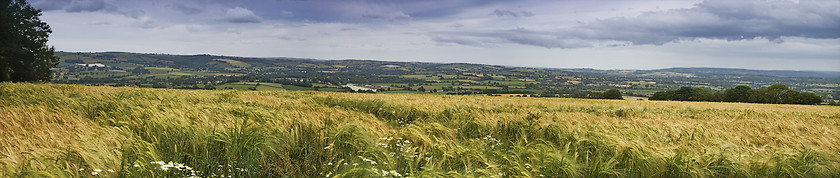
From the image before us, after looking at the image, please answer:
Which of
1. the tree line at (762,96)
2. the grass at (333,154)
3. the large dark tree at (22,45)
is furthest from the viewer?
the tree line at (762,96)

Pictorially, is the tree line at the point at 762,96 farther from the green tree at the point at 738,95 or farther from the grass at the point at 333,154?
the grass at the point at 333,154

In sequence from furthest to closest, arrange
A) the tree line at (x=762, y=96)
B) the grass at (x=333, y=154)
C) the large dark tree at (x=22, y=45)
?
the tree line at (x=762, y=96) < the large dark tree at (x=22, y=45) < the grass at (x=333, y=154)

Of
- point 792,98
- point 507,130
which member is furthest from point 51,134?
point 792,98

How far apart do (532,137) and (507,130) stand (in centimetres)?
52

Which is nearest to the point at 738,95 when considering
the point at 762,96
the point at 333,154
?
the point at 762,96

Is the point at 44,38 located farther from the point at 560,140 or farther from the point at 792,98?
the point at 792,98

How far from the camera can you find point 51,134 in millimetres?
4402

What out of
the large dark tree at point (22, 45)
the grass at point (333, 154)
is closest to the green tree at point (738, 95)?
the grass at point (333, 154)

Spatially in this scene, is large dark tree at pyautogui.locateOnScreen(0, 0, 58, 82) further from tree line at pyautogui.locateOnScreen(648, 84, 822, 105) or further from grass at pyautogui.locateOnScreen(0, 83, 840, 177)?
tree line at pyautogui.locateOnScreen(648, 84, 822, 105)

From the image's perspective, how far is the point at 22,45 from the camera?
3522 centimetres

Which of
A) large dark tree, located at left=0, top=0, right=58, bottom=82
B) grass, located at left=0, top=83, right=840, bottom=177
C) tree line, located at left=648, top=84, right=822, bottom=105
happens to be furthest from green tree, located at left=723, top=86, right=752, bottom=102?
large dark tree, located at left=0, top=0, right=58, bottom=82

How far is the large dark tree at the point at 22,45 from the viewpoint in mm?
32750

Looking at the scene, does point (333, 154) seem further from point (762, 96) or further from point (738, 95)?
point (762, 96)

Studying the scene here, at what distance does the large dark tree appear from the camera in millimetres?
32750
